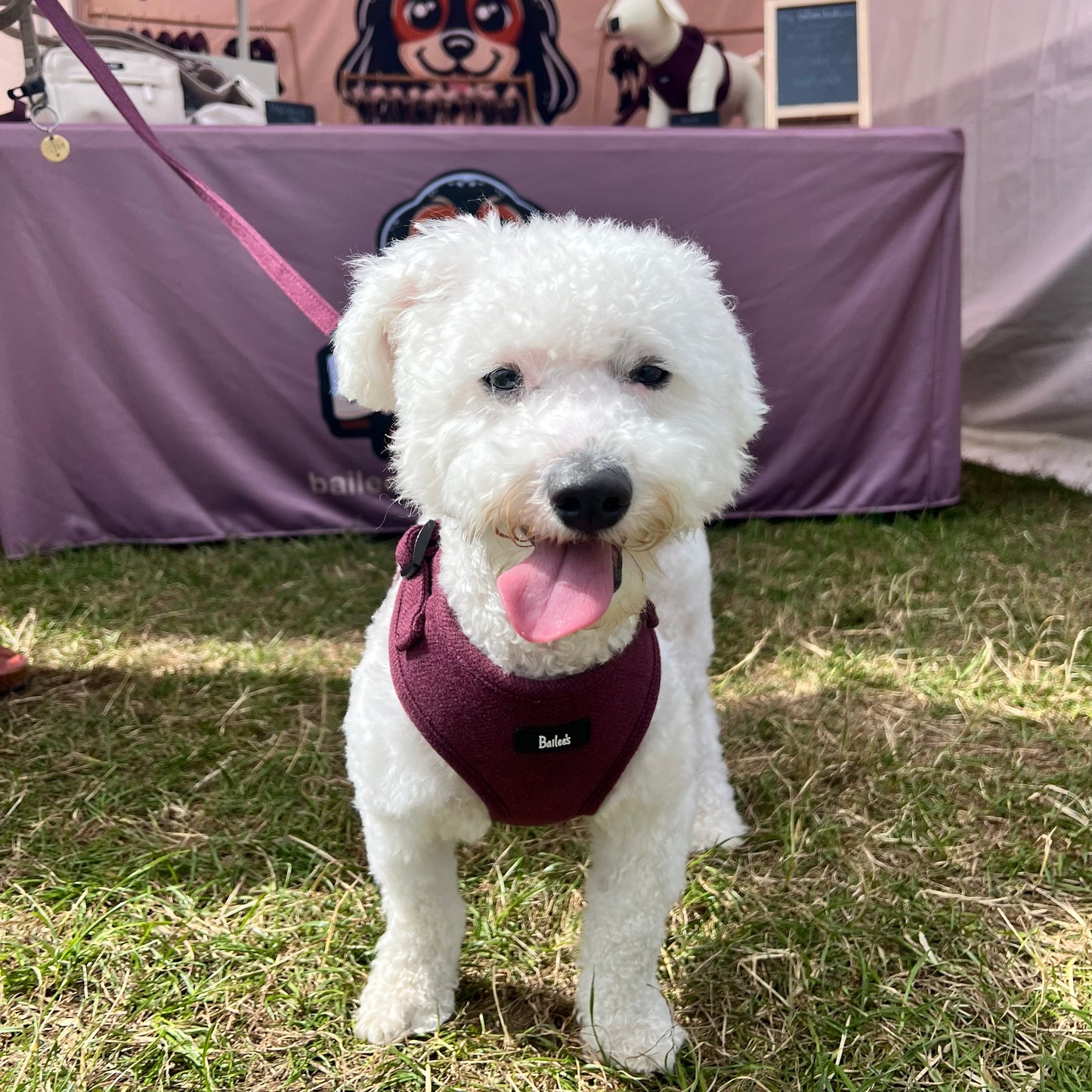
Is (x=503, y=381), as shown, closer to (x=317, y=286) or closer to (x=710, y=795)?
(x=710, y=795)

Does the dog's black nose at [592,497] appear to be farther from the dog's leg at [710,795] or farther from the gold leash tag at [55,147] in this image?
the gold leash tag at [55,147]

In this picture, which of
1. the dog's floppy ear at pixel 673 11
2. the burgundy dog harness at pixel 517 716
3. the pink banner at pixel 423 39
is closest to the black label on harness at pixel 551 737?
the burgundy dog harness at pixel 517 716

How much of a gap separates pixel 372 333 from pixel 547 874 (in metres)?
1.02

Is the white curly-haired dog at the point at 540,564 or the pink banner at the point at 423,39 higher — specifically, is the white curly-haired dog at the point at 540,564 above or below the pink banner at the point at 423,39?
below

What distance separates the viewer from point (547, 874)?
5.28 feet

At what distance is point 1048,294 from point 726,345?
12.8ft

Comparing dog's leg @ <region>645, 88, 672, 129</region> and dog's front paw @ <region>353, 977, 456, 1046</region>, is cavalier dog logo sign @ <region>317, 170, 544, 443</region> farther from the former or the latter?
dog's front paw @ <region>353, 977, 456, 1046</region>

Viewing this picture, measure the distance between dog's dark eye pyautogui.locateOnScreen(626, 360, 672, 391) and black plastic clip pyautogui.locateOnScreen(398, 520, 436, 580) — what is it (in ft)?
1.22

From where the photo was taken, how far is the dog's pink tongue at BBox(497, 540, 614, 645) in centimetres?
96

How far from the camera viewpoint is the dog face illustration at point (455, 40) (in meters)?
5.32

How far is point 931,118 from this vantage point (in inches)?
203

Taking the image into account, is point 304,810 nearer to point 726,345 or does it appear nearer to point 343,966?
point 343,966

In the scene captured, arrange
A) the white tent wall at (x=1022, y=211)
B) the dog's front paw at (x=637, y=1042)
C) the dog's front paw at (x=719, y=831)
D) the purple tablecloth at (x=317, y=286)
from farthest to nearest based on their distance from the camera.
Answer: the white tent wall at (x=1022, y=211) → the purple tablecloth at (x=317, y=286) → the dog's front paw at (x=719, y=831) → the dog's front paw at (x=637, y=1042)

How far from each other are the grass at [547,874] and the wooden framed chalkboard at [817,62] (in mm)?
2187
